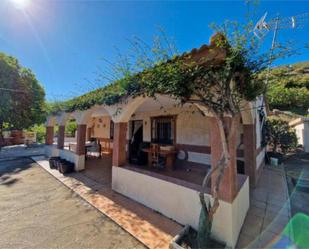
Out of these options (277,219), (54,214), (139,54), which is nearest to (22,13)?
(139,54)

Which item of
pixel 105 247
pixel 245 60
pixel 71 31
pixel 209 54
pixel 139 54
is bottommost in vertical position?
pixel 105 247

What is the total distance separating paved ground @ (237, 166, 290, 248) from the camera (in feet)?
11.6

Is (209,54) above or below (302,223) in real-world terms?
above

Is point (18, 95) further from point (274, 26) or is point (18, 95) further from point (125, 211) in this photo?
point (274, 26)

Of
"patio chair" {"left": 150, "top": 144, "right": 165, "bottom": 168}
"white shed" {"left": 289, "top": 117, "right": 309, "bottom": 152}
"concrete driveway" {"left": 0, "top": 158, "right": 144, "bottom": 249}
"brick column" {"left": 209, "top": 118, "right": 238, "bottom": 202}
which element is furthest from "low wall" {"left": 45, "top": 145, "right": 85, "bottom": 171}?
"white shed" {"left": 289, "top": 117, "right": 309, "bottom": 152}

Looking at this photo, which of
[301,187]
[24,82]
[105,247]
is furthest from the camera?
[24,82]

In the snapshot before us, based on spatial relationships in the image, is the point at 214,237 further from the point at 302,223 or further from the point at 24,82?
the point at 24,82

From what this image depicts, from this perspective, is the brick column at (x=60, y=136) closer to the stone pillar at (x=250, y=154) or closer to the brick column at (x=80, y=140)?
the brick column at (x=80, y=140)

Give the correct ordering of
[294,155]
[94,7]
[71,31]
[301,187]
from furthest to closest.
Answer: [294,155] < [71,31] < [301,187] < [94,7]

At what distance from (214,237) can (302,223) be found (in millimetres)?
2618

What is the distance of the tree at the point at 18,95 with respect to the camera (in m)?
16.5

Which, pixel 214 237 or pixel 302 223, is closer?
pixel 214 237

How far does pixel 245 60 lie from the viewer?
2.79 meters

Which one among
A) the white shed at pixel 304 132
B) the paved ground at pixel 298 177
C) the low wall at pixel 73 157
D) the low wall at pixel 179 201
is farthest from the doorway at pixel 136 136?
the white shed at pixel 304 132
